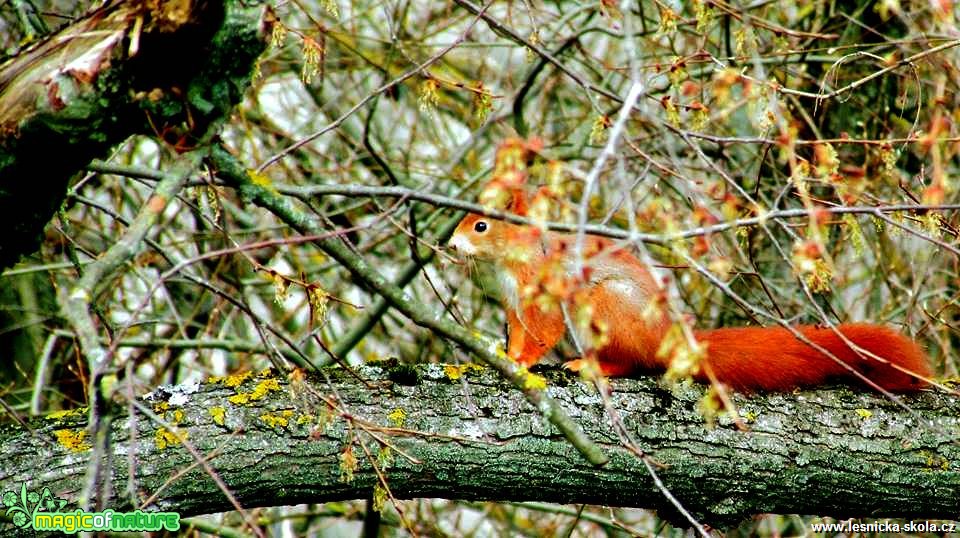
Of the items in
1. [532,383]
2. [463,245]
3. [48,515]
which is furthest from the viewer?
[463,245]

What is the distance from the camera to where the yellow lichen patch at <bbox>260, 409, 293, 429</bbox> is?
283 cm

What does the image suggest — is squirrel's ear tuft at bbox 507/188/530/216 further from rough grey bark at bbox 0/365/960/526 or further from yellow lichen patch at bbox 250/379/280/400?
yellow lichen patch at bbox 250/379/280/400

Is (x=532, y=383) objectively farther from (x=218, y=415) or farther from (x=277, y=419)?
(x=218, y=415)

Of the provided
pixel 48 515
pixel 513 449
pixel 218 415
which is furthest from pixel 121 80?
pixel 513 449

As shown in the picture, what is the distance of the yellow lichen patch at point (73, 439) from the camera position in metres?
2.73

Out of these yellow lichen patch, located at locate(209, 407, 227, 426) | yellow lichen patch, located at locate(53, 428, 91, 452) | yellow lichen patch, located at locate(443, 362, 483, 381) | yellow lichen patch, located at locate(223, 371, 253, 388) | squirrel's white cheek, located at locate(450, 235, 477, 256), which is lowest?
yellow lichen patch, located at locate(53, 428, 91, 452)

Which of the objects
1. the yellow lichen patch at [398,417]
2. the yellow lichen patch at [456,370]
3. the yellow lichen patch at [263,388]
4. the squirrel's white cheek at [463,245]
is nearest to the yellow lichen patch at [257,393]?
the yellow lichen patch at [263,388]

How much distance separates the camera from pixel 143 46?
2.26 m

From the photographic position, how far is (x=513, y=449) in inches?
114

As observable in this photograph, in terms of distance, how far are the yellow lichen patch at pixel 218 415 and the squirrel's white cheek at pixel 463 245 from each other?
56.0 inches

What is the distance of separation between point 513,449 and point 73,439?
112 cm

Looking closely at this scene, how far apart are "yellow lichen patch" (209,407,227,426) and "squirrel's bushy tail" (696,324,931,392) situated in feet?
4.55

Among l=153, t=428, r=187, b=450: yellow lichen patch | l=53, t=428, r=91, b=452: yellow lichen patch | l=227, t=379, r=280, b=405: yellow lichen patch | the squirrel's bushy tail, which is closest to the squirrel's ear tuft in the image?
the squirrel's bushy tail

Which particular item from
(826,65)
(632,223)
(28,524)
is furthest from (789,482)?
(826,65)
